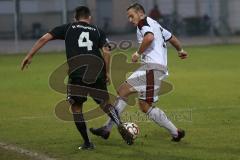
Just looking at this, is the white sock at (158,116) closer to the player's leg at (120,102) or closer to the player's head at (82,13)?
the player's leg at (120,102)

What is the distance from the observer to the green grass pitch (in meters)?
9.14

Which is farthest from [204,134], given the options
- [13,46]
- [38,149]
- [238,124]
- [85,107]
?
[13,46]

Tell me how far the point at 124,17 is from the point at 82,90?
110ft

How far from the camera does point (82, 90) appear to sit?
9422mm

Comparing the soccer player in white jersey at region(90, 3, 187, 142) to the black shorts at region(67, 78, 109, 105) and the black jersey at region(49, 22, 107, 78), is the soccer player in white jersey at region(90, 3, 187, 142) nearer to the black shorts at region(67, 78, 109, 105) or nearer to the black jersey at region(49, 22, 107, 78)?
the black shorts at region(67, 78, 109, 105)

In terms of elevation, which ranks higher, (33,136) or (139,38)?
(139,38)

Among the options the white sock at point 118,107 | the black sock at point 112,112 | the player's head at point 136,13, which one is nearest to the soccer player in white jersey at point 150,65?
the player's head at point 136,13

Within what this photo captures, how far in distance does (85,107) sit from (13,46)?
2257 centimetres

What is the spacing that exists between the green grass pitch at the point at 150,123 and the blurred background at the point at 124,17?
18462mm

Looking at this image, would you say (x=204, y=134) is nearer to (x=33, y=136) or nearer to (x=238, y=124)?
(x=238, y=124)

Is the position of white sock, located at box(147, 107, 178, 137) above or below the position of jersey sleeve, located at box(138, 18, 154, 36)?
below

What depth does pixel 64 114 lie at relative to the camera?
12531 mm

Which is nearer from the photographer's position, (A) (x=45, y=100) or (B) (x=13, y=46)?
(A) (x=45, y=100)

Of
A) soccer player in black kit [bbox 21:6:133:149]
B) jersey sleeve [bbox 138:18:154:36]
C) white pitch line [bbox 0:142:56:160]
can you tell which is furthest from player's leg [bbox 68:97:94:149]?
jersey sleeve [bbox 138:18:154:36]
